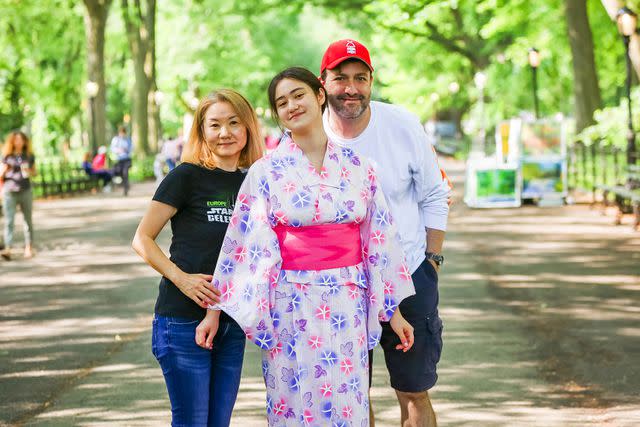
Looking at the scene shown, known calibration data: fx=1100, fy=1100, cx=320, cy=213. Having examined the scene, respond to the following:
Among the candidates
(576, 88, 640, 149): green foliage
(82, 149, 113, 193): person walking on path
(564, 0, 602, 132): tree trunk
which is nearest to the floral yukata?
(576, 88, 640, 149): green foliage

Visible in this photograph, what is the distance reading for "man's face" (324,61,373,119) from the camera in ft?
15.3

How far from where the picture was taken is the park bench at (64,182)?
1219 inches

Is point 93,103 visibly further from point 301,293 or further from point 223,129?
point 301,293

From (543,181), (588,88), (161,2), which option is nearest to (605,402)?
(543,181)

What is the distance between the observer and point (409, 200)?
4.97 m

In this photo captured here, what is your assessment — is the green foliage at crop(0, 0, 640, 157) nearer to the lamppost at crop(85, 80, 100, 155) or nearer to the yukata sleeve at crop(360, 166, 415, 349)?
the lamppost at crop(85, 80, 100, 155)

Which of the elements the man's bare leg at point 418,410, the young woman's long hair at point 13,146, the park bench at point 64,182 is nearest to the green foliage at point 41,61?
the park bench at point 64,182

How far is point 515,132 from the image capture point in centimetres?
2130

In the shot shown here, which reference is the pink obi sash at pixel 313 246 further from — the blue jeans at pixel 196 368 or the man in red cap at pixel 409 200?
Result: the man in red cap at pixel 409 200

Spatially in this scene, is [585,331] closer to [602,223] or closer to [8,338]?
[8,338]

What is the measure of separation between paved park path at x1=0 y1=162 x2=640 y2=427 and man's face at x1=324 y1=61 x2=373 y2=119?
239 cm

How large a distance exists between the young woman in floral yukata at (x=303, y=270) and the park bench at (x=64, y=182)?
26.9 metres

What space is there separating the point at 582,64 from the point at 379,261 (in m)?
24.6

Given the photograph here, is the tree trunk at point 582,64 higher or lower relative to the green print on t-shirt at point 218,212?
higher
